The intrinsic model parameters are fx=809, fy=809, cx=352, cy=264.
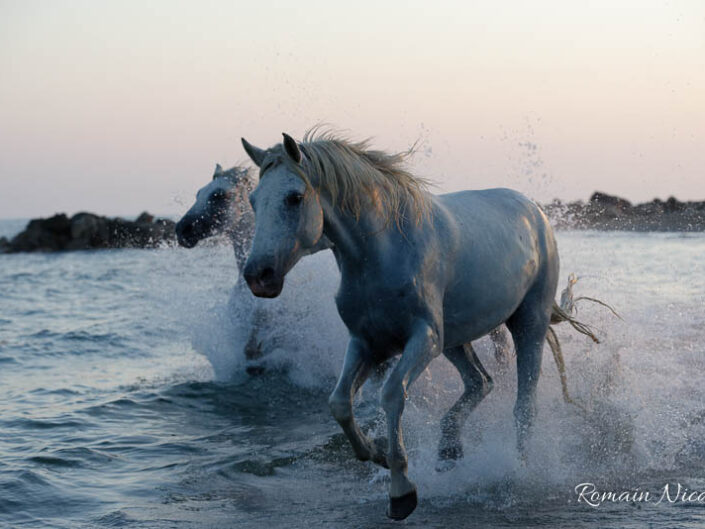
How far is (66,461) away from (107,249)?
3980 centimetres

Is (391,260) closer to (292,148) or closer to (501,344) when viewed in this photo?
(292,148)

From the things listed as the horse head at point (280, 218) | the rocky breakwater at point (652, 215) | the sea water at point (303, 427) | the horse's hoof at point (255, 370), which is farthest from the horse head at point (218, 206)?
the rocky breakwater at point (652, 215)

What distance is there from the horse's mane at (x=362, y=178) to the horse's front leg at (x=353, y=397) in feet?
2.10

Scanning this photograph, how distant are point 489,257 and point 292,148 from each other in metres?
1.39

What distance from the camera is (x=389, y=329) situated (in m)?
3.69

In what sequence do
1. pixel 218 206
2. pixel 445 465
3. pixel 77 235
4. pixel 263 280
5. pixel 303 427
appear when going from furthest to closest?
pixel 77 235 < pixel 218 206 < pixel 303 427 < pixel 445 465 < pixel 263 280

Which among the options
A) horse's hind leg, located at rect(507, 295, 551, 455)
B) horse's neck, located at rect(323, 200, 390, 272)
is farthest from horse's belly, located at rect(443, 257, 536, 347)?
horse's neck, located at rect(323, 200, 390, 272)

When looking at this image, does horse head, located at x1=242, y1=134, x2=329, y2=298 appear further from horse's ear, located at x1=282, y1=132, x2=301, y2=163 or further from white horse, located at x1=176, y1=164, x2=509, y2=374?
white horse, located at x1=176, y1=164, x2=509, y2=374

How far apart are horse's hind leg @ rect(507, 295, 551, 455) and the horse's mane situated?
110cm

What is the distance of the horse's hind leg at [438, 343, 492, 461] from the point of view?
4434mm

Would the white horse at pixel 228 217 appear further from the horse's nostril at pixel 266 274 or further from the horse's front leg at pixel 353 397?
the horse's nostril at pixel 266 274

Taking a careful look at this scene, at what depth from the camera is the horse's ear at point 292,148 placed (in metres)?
3.23

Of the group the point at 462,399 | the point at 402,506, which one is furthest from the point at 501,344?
the point at 402,506

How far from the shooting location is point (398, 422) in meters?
3.58
